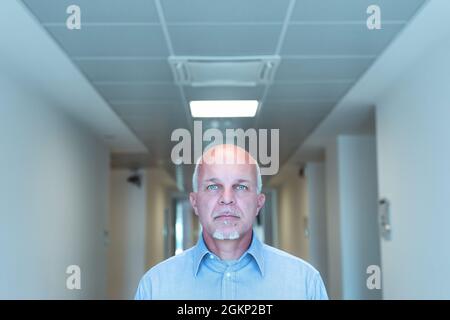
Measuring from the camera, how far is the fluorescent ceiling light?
2717mm

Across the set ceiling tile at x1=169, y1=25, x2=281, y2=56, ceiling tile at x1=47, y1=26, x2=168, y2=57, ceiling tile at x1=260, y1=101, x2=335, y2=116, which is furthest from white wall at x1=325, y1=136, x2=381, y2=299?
ceiling tile at x1=47, y1=26, x2=168, y2=57

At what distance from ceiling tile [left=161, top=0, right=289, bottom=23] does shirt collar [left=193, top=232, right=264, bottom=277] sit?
0.80 metres

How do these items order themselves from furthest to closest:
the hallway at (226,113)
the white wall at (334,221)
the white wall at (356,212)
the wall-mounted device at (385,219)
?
the white wall at (334,221), the white wall at (356,212), the wall-mounted device at (385,219), the hallway at (226,113)

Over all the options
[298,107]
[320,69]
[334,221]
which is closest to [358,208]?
[334,221]

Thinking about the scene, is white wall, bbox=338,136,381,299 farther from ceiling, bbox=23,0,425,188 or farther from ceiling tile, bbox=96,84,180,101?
ceiling tile, bbox=96,84,180,101

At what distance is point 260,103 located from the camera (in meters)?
2.76

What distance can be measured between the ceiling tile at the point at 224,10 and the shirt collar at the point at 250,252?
80 centimetres

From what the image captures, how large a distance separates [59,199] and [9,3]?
4.56 feet

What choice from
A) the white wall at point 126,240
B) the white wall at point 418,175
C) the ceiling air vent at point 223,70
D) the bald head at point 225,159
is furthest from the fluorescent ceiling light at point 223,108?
the white wall at point 126,240

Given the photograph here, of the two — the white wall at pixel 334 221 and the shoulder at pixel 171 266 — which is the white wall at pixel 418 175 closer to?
the white wall at pixel 334 221

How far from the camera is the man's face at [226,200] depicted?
3.21ft
